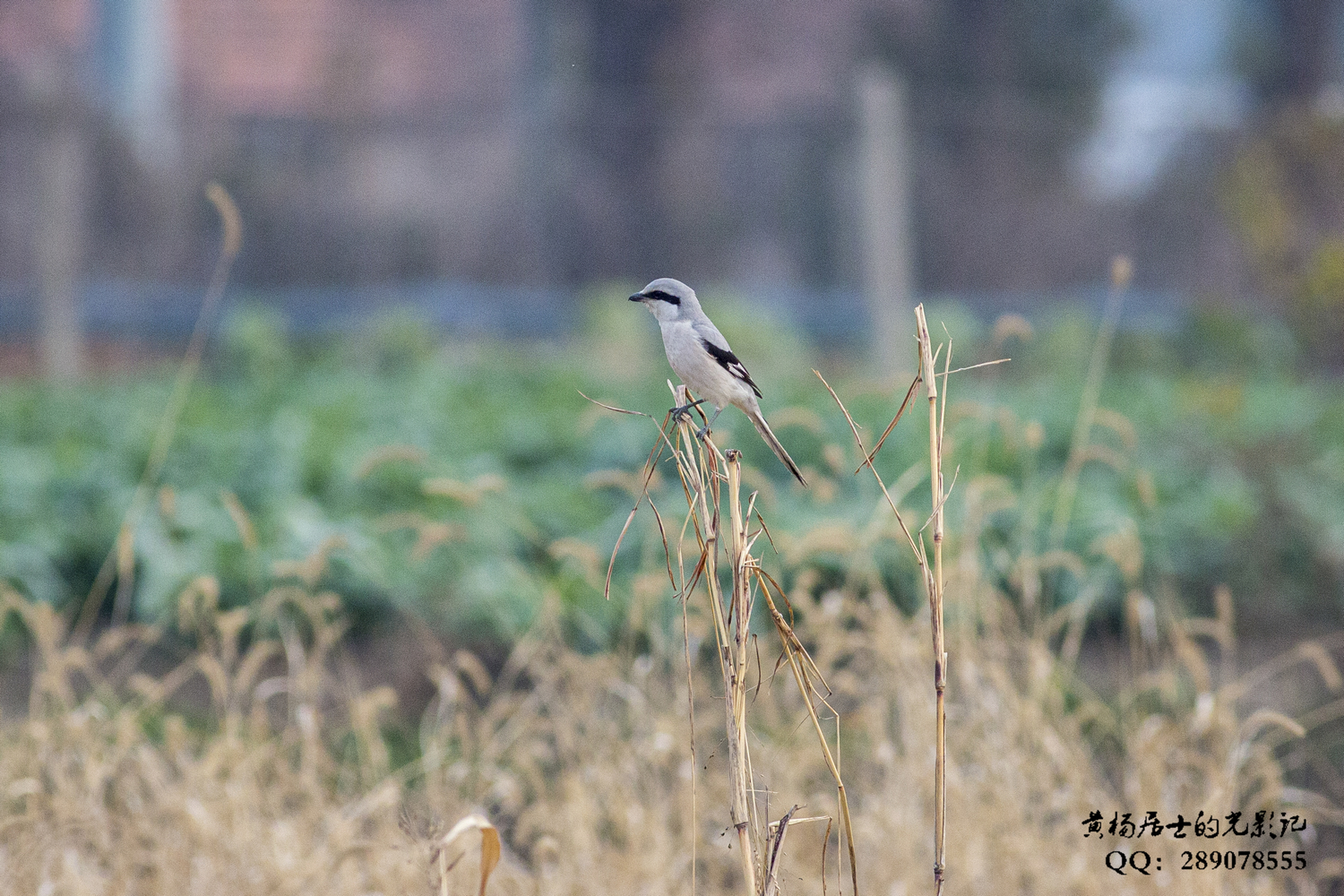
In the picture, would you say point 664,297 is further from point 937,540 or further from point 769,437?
point 937,540

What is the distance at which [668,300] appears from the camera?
4.90 ft

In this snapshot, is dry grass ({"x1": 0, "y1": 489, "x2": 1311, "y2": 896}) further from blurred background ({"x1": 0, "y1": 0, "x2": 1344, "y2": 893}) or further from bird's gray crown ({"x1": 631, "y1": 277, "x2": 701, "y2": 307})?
bird's gray crown ({"x1": 631, "y1": 277, "x2": 701, "y2": 307})

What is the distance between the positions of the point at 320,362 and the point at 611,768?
604 centimetres

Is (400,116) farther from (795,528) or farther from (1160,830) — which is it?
(1160,830)

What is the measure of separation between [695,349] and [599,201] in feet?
25.2

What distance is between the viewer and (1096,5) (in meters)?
12.1

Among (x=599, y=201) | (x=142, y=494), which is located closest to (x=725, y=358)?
(x=142, y=494)

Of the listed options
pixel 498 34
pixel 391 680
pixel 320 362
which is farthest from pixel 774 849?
pixel 498 34

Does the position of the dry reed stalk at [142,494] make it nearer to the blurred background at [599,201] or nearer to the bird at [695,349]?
the bird at [695,349]

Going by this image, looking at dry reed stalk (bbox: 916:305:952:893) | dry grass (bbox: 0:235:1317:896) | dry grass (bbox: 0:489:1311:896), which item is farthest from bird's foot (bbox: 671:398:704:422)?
dry grass (bbox: 0:489:1311:896)

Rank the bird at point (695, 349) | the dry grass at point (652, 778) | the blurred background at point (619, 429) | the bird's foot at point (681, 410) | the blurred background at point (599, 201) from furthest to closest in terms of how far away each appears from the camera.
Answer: the blurred background at point (599, 201)
the blurred background at point (619, 429)
the dry grass at point (652, 778)
the bird at point (695, 349)
the bird's foot at point (681, 410)

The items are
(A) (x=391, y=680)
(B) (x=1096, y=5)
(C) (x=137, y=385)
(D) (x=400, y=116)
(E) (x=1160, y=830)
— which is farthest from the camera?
(B) (x=1096, y=5)

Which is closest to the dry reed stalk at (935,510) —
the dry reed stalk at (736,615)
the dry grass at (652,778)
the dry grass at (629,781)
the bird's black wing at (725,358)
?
the dry reed stalk at (736,615)

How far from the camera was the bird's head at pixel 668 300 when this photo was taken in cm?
144
